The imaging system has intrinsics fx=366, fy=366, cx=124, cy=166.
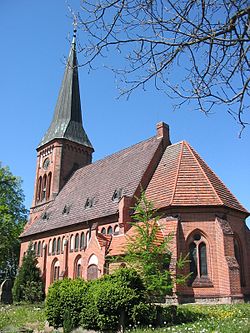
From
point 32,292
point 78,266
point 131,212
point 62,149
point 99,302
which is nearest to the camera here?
point 99,302

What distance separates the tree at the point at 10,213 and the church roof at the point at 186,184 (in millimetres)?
23142

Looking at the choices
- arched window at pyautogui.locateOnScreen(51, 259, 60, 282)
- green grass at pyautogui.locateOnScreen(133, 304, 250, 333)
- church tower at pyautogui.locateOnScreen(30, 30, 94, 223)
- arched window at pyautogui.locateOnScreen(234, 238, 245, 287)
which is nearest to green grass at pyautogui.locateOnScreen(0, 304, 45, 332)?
green grass at pyautogui.locateOnScreen(133, 304, 250, 333)

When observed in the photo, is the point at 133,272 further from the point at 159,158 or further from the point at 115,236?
the point at 159,158

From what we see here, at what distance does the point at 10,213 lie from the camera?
46.6 meters

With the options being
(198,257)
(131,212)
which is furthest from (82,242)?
(198,257)

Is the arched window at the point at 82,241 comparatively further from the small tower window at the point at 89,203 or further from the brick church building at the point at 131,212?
the small tower window at the point at 89,203

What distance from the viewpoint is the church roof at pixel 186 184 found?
73.3ft

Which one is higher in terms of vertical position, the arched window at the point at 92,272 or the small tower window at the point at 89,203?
the small tower window at the point at 89,203

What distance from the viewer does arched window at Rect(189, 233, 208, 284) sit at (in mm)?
21172

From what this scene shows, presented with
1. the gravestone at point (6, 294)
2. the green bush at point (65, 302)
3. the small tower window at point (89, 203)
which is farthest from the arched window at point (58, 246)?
the green bush at point (65, 302)

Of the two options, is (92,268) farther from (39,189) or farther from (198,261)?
(39,189)

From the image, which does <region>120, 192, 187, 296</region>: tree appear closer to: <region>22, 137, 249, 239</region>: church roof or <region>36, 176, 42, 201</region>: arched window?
<region>22, 137, 249, 239</region>: church roof

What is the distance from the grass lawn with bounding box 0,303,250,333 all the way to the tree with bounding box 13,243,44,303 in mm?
9076

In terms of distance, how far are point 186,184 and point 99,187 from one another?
9.77 meters
